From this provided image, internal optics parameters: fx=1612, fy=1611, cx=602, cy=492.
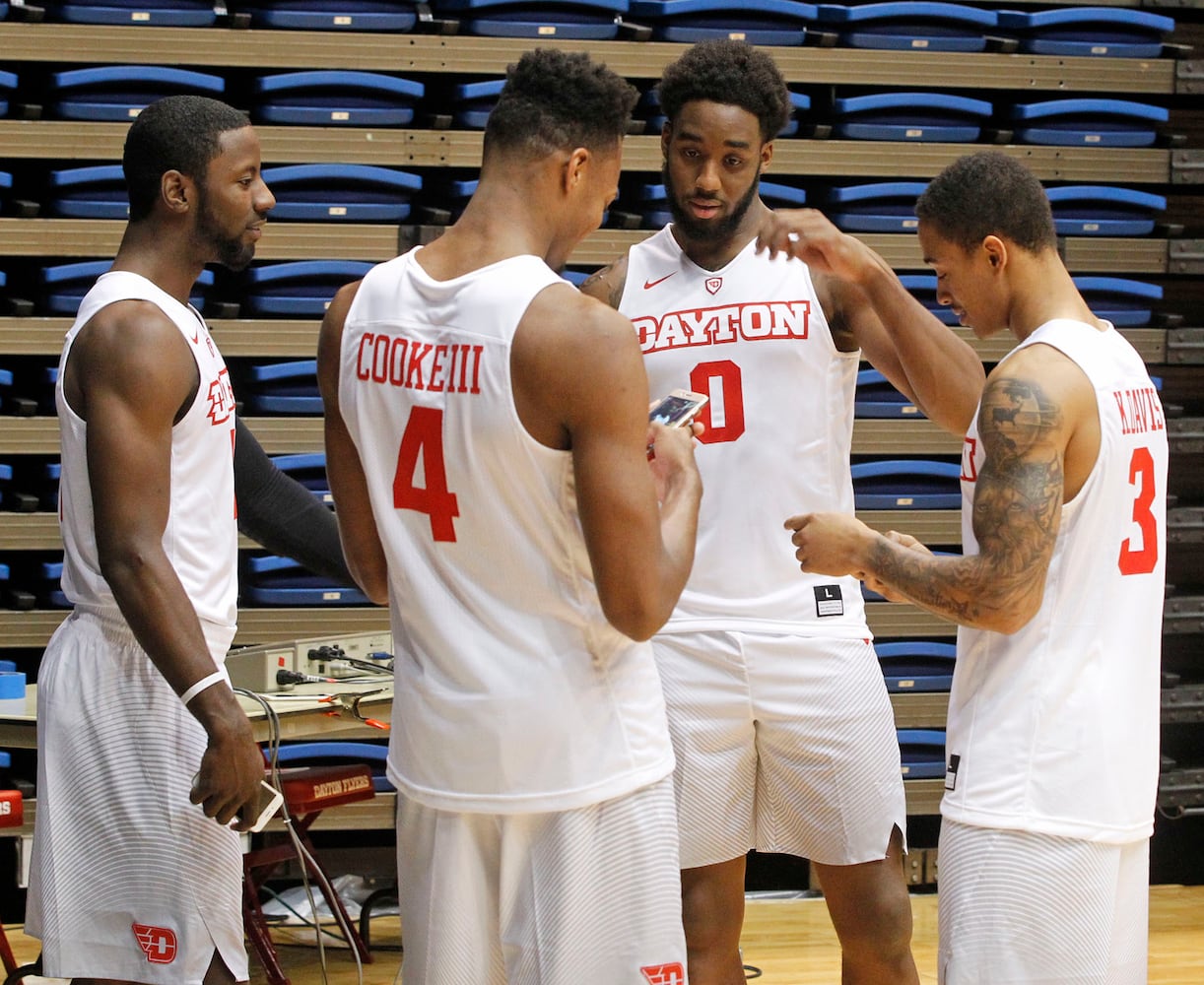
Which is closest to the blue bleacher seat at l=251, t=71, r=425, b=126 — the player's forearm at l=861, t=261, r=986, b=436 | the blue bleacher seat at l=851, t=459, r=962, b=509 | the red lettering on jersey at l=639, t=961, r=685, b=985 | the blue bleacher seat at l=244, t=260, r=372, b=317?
the blue bleacher seat at l=244, t=260, r=372, b=317

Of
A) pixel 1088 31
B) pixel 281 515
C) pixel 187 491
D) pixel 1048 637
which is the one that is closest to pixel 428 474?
pixel 187 491

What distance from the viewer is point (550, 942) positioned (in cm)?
216

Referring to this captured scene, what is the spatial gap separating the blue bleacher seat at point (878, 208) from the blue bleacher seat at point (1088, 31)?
0.64 meters

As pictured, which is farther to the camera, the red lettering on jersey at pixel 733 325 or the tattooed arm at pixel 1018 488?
the red lettering on jersey at pixel 733 325

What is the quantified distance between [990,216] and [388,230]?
291 cm

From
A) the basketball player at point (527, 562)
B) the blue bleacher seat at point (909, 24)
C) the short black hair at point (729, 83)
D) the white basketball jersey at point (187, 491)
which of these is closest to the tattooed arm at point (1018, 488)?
the basketball player at point (527, 562)

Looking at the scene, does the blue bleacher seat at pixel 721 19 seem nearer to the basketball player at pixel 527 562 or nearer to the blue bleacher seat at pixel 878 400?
the blue bleacher seat at pixel 878 400

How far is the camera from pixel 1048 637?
239 cm

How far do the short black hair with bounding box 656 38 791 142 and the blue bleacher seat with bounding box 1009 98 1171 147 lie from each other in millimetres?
2447

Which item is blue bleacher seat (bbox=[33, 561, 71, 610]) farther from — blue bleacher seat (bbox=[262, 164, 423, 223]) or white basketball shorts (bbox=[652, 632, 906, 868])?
white basketball shorts (bbox=[652, 632, 906, 868])

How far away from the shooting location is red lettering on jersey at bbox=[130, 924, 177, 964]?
8.51ft

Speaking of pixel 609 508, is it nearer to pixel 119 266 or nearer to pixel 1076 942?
pixel 1076 942

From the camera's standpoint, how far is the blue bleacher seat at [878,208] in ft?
17.2

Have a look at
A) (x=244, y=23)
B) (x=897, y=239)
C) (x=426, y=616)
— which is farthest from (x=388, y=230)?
(x=426, y=616)
